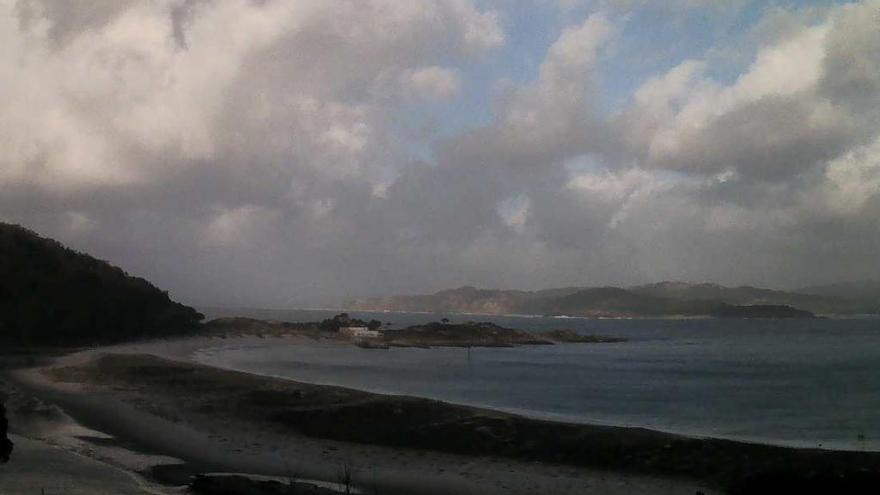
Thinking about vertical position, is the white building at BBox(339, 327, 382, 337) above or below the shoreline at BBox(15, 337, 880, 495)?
below

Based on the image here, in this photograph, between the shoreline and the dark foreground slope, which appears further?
the dark foreground slope

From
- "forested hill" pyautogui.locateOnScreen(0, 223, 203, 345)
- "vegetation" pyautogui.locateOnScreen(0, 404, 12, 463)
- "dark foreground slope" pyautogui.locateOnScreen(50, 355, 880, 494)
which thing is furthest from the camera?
"forested hill" pyautogui.locateOnScreen(0, 223, 203, 345)

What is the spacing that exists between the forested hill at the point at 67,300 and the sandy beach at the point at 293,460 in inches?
2019

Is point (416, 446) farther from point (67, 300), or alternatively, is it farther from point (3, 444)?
point (67, 300)

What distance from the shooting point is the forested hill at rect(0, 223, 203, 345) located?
72375 millimetres

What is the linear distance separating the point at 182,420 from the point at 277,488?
1267cm

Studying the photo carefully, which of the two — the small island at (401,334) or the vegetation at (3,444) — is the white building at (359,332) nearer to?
the small island at (401,334)

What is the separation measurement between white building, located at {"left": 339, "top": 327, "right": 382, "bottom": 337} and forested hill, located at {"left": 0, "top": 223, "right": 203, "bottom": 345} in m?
23.9

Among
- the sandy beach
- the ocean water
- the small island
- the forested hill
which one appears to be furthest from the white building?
the sandy beach

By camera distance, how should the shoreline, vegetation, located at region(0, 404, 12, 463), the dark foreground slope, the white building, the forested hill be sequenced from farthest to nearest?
the white building, the forested hill, the dark foreground slope, the shoreline, vegetation, located at region(0, 404, 12, 463)

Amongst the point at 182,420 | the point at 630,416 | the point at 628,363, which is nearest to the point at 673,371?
the point at 628,363

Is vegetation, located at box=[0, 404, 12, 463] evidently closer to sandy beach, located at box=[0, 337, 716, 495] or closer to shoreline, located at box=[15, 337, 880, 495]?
sandy beach, located at box=[0, 337, 716, 495]

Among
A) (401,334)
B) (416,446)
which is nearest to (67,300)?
(401,334)

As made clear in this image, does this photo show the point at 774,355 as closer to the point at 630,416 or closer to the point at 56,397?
the point at 630,416
